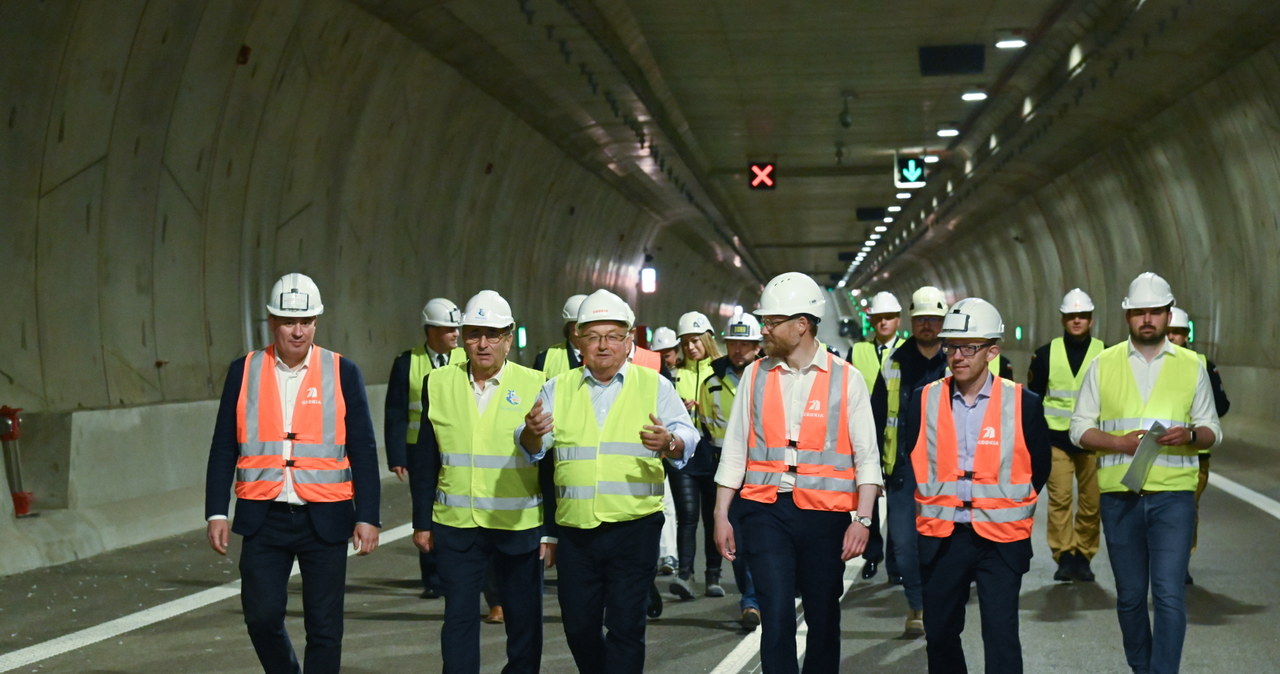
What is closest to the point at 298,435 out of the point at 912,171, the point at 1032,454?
the point at 1032,454

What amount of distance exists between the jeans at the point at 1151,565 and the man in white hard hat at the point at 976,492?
0.81 metres

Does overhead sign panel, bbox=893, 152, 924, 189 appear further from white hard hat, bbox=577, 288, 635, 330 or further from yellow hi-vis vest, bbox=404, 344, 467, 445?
white hard hat, bbox=577, 288, 635, 330

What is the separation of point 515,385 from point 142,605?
465cm

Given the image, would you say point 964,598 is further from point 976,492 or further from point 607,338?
point 607,338

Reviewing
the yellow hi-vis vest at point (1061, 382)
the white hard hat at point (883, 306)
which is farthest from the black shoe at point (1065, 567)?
the white hard hat at point (883, 306)

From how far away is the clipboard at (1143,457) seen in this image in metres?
8.05

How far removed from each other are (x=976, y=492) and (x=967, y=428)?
29 cm

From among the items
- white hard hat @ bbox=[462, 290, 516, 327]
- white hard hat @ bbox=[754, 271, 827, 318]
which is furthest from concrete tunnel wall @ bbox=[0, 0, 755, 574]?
white hard hat @ bbox=[754, 271, 827, 318]

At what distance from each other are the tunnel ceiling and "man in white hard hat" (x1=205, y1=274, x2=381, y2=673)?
36.8 feet

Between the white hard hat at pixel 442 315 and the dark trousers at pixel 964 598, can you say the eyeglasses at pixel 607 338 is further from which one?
the white hard hat at pixel 442 315

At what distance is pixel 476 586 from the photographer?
767cm

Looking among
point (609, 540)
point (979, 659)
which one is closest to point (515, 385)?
point (609, 540)

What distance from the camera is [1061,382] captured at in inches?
502

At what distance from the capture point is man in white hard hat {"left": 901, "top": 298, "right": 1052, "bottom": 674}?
7.38 m
